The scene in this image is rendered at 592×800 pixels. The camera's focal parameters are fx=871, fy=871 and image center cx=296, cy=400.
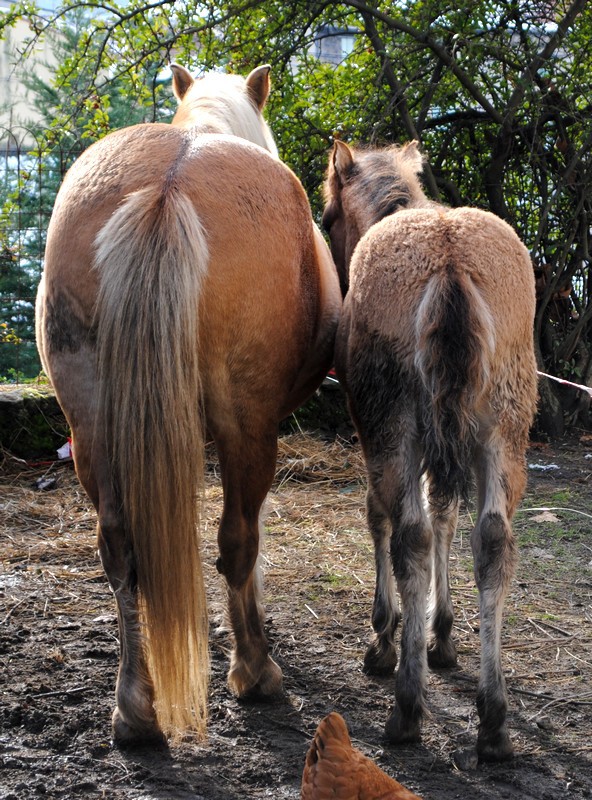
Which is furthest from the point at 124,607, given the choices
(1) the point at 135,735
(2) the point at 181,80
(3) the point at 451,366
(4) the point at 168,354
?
(2) the point at 181,80

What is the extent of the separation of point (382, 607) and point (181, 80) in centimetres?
270

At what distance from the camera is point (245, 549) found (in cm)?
309

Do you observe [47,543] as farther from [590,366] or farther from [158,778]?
[590,366]

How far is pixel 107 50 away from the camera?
7148mm

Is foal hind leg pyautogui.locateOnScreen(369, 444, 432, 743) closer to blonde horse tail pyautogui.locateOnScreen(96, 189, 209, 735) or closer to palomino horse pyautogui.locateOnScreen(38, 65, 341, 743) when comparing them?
palomino horse pyautogui.locateOnScreen(38, 65, 341, 743)

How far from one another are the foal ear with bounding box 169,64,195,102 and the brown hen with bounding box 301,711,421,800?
10.8 ft

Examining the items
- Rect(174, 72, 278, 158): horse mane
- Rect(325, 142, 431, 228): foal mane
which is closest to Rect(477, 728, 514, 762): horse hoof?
Rect(325, 142, 431, 228): foal mane

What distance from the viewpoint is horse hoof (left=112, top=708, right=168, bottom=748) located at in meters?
2.83

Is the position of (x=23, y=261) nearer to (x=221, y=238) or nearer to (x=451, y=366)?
(x=221, y=238)

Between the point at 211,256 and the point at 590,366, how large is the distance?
6.01 meters

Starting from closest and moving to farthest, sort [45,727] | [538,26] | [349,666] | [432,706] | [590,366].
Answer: [45,727] → [432,706] → [349,666] → [538,26] → [590,366]

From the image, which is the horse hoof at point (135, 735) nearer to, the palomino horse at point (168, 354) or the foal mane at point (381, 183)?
the palomino horse at point (168, 354)

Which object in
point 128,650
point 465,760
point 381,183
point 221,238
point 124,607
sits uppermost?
point 381,183

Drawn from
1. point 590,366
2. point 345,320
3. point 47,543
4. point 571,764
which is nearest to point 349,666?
point 571,764
